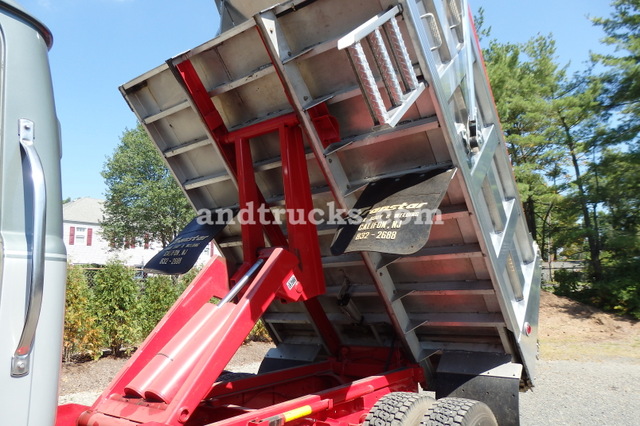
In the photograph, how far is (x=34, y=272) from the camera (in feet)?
5.84

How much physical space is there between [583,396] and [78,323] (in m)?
8.05

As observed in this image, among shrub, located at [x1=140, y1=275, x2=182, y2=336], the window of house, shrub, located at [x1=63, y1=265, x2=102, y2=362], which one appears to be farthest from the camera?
the window of house

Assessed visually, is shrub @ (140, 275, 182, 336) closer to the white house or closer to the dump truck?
the dump truck

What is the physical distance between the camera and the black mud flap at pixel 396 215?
10.4 feet

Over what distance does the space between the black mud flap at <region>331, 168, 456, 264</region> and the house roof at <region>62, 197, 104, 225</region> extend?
44.3m

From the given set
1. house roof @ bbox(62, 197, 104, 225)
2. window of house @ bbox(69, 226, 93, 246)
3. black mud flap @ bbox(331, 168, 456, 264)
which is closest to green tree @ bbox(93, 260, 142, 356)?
black mud flap @ bbox(331, 168, 456, 264)

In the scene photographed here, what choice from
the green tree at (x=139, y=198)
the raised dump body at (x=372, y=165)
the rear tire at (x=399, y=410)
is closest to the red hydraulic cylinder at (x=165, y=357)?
the raised dump body at (x=372, y=165)

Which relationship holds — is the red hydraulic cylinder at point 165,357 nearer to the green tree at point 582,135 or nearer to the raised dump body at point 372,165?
the raised dump body at point 372,165

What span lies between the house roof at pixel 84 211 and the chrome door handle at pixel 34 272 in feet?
149

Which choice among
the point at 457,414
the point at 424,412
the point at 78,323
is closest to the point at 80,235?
the point at 78,323

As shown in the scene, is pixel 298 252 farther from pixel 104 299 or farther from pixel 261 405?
pixel 104 299

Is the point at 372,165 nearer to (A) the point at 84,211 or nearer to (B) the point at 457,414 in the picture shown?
(B) the point at 457,414

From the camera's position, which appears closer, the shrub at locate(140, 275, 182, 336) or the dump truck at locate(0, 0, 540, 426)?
the dump truck at locate(0, 0, 540, 426)

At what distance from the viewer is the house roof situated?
45031mm
